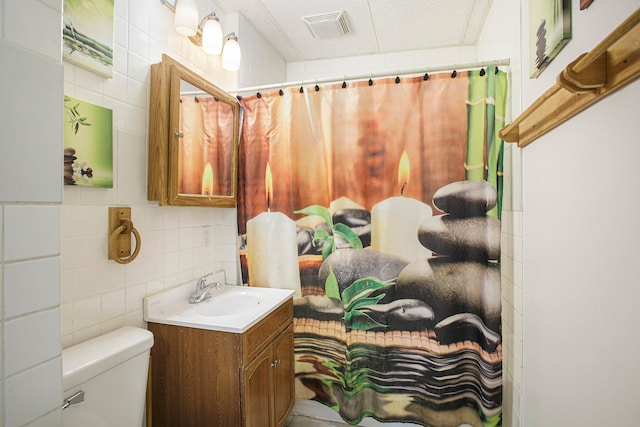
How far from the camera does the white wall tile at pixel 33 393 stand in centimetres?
49

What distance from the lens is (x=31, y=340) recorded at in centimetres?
52

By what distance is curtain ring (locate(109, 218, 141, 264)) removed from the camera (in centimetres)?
120

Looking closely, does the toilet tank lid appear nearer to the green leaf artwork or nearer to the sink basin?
the sink basin

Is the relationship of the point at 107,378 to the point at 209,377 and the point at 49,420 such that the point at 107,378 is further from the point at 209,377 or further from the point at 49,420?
the point at 49,420

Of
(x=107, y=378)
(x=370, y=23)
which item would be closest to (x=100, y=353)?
(x=107, y=378)

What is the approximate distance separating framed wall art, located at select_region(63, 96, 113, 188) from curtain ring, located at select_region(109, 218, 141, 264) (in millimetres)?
166

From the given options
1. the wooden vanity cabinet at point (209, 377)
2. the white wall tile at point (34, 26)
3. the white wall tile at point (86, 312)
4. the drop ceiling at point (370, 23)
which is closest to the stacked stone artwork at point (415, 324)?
the wooden vanity cabinet at point (209, 377)

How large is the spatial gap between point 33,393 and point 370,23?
94.5 inches

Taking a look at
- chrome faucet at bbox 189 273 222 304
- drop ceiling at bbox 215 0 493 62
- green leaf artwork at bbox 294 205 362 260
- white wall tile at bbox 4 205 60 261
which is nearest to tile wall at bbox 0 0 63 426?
white wall tile at bbox 4 205 60 261

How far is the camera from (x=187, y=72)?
4.83 ft

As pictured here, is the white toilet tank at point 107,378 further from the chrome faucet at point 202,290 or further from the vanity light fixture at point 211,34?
the vanity light fixture at point 211,34

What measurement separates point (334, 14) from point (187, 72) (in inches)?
42.9

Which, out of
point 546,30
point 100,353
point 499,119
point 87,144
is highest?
point 546,30

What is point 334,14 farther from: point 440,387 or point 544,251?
point 440,387
